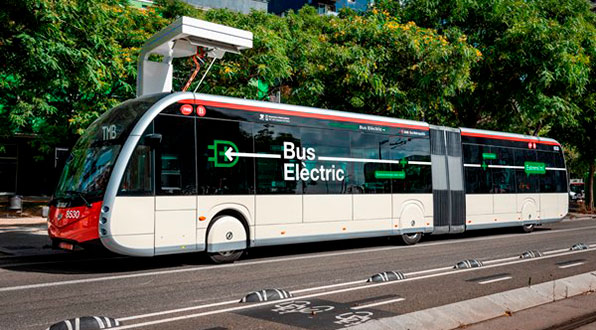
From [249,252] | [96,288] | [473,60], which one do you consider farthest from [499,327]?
[473,60]

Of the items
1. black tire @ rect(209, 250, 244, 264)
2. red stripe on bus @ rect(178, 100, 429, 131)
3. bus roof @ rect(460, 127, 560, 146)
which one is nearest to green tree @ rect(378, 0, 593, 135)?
bus roof @ rect(460, 127, 560, 146)

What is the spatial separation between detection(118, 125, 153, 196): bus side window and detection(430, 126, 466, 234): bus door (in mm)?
9002

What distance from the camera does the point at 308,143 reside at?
12.3 m

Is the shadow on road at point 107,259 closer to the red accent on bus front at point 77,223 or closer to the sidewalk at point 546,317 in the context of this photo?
the red accent on bus front at point 77,223

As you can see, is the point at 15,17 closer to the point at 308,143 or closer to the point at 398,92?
the point at 308,143

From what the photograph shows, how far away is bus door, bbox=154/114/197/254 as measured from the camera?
31.6ft

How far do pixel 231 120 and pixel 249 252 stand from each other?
374 cm

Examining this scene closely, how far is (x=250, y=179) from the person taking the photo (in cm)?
1102

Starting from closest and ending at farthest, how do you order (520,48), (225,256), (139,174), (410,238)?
(139,174)
(225,256)
(410,238)
(520,48)

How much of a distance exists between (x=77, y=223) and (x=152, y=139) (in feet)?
6.45

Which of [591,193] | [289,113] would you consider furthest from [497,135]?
[591,193]

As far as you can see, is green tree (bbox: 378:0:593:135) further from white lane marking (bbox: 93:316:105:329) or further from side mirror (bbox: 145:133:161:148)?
white lane marking (bbox: 93:316:105:329)

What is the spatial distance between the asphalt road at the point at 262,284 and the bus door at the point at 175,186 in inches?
24.3

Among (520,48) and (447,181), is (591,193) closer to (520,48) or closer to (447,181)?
(520,48)
